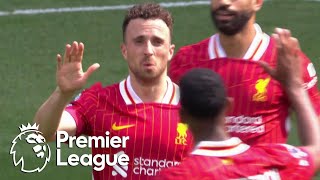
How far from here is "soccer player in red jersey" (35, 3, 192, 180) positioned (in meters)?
5.36

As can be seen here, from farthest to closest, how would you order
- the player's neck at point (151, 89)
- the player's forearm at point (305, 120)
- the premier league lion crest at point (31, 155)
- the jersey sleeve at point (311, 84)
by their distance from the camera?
the premier league lion crest at point (31, 155)
the jersey sleeve at point (311, 84)
the player's neck at point (151, 89)
the player's forearm at point (305, 120)

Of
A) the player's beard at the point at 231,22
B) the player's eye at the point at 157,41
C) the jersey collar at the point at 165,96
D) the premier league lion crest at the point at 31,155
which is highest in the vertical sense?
the player's beard at the point at 231,22

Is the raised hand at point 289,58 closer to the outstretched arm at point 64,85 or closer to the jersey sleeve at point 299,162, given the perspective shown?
the jersey sleeve at point 299,162

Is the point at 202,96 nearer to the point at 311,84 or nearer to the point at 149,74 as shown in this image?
the point at 149,74

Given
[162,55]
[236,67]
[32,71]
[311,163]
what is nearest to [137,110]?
[162,55]

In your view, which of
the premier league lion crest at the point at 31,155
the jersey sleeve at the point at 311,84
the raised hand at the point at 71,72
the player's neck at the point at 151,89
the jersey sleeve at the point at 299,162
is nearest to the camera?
the jersey sleeve at the point at 299,162

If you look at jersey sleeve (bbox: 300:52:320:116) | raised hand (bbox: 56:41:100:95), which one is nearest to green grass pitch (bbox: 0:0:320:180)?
jersey sleeve (bbox: 300:52:320:116)

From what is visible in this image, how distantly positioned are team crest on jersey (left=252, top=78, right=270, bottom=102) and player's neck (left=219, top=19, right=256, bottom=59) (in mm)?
231

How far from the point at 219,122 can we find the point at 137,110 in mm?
1528

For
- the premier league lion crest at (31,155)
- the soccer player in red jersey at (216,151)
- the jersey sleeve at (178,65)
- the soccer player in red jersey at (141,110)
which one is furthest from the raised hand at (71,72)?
the premier league lion crest at (31,155)

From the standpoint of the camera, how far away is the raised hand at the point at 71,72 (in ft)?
16.5

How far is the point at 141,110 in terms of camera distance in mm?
5469

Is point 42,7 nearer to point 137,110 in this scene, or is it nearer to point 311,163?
point 137,110

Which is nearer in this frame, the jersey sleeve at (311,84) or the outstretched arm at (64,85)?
the outstretched arm at (64,85)
